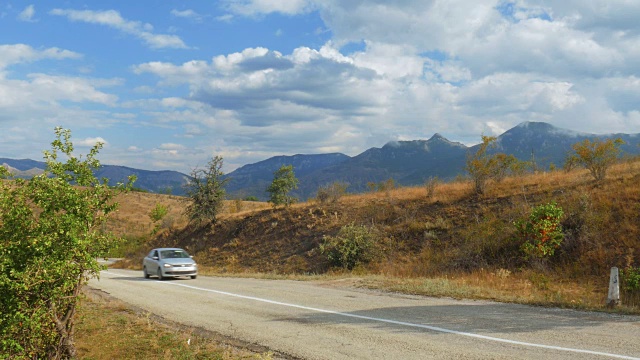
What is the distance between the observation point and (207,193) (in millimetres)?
39562

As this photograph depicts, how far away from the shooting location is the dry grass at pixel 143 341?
7.73 meters

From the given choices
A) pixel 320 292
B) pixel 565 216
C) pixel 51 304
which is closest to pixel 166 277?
pixel 320 292

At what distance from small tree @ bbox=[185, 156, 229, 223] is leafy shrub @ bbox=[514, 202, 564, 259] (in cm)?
2657

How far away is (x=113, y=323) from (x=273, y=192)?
87.7 feet

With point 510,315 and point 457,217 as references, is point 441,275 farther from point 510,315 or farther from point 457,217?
point 510,315

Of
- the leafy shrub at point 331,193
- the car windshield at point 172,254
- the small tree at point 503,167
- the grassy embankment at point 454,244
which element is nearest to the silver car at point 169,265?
the car windshield at point 172,254

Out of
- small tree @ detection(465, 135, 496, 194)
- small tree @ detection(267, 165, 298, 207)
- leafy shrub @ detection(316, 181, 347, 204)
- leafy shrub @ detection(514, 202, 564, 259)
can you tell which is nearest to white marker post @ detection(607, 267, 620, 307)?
leafy shrub @ detection(514, 202, 564, 259)

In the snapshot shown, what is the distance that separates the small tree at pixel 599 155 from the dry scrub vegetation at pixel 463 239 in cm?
59

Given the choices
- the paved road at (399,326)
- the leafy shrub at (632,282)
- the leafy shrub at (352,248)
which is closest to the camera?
the paved road at (399,326)

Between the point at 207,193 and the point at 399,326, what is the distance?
32218 millimetres

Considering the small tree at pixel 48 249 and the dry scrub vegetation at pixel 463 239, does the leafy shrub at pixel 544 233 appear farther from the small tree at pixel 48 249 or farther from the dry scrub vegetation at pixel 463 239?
the small tree at pixel 48 249

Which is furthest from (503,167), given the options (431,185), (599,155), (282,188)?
(282,188)

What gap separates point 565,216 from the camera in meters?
19.5

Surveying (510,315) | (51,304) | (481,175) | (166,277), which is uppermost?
(481,175)
